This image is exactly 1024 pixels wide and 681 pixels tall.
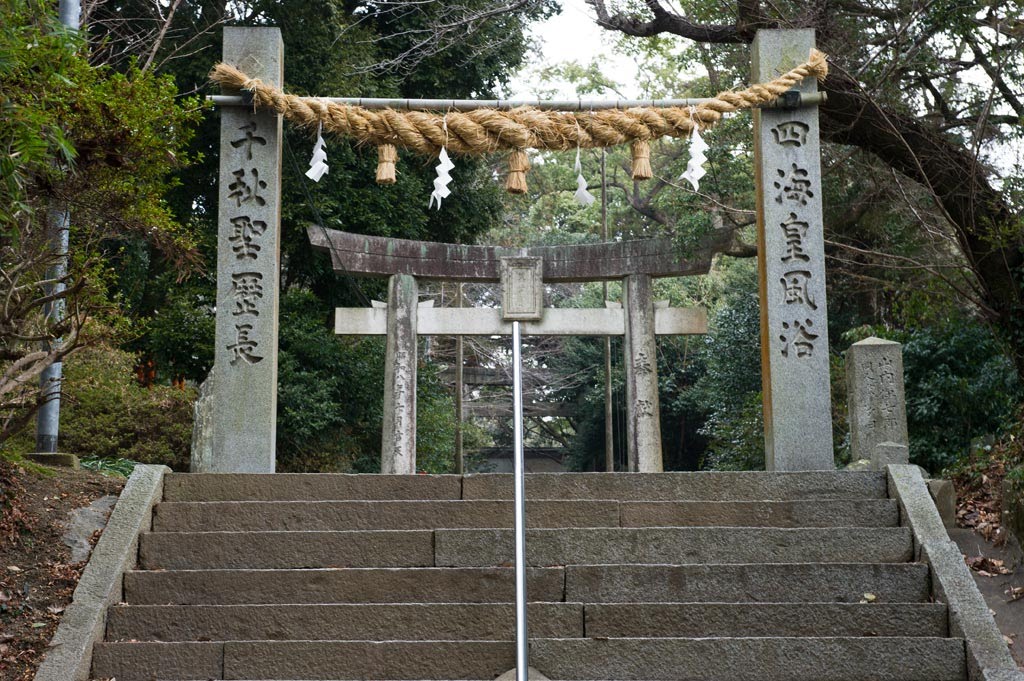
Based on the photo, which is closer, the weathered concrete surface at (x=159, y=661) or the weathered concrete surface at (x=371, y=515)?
the weathered concrete surface at (x=159, y=661)

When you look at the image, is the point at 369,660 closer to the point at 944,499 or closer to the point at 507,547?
the point at 507,547

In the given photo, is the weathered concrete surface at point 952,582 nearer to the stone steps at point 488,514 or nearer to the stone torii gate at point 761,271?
the stone steps at point 488,514

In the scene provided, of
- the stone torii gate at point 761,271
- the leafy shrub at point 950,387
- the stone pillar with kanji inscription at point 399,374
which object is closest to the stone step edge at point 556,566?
the stone torii gate at point 761,271

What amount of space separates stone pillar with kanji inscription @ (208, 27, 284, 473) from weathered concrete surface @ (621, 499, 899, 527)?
2394mm

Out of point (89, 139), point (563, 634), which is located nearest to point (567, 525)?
point (563, 634)

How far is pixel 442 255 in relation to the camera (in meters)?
13.2

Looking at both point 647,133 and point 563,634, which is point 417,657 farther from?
point 647,133

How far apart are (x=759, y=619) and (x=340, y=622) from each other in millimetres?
1895

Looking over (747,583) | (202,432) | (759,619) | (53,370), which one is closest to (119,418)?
(53,370)

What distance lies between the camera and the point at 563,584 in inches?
200

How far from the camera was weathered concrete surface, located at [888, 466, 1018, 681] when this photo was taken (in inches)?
174

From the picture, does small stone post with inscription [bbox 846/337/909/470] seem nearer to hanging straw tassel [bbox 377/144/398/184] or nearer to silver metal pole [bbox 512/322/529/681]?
silver metal pole [bbox 512/322/529/681]

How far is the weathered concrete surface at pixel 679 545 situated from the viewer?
5.28 m

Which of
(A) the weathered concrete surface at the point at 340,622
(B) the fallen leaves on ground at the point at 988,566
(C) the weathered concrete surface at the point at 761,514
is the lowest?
(A) the weathered concrete surface at the point at 340,622
